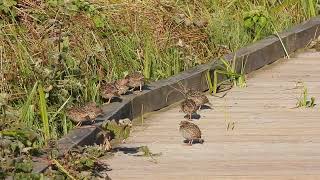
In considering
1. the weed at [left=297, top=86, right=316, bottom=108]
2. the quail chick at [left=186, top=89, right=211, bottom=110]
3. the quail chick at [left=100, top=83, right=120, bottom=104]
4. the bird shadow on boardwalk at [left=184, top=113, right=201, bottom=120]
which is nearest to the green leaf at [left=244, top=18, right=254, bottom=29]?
the weed at [left=297, top=86, right=316, bottom=108]

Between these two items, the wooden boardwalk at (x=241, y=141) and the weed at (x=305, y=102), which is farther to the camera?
the weed at (x=305, y=102)

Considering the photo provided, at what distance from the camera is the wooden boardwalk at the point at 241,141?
5.91 meters

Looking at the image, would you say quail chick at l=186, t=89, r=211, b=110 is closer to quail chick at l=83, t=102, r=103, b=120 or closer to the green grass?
the green grass

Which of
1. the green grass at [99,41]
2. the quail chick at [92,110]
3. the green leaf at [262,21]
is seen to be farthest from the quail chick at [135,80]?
the green leaf at [262,21]

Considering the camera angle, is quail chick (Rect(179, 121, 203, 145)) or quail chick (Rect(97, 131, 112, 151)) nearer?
quail chick (Rect(97, 131, 112, 151))

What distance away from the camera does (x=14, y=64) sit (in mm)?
7535

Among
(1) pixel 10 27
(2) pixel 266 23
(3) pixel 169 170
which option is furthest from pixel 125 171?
(2) pixel 266 23

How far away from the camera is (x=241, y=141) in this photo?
22.2 feet

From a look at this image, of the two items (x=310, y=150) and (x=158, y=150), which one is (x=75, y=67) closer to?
(x=158, y=150)

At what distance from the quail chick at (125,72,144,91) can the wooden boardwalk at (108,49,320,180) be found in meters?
0.26

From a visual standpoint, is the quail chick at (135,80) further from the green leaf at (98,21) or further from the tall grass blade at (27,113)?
the green leaf at (98,21)

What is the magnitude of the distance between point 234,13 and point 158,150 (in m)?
4.60

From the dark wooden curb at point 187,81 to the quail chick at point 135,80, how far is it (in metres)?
0.08

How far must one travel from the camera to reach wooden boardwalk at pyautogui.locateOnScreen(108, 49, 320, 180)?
19.4 ft
